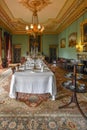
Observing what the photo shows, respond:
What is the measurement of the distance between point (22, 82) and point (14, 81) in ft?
0.73

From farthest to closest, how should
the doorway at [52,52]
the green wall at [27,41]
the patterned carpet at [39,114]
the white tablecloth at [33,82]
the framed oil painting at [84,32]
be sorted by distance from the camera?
the doorway at [52,52]
the green wall at [27,41]
the framed oil painting at [84,32]
the white tablecloth at [33,82]
the patterned carpet at [39,114]

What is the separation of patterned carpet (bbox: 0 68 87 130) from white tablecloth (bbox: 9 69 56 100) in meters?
0.36

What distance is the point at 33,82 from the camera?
3672 millimetres

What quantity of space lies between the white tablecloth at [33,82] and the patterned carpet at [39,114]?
1.17ft

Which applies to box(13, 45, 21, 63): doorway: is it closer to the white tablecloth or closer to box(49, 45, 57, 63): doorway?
box(49, 45, 57, 63): doorway

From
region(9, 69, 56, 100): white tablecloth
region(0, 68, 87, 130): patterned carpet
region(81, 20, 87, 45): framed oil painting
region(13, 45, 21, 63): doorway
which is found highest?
region(81, 20, 87, 45): framed oil painting

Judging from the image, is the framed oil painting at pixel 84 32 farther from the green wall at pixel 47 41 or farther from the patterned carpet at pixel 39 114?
the green wall at pixel 47 41

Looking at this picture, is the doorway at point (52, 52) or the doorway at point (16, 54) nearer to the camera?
the doorway at point (16, 54)

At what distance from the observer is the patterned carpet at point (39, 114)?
8.43 feet

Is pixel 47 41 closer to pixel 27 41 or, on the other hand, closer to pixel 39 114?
pixel 27 41

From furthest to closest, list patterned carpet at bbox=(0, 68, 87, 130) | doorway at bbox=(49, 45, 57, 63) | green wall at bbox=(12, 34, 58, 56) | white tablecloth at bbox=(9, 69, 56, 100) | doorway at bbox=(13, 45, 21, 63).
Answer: doorway at bbox=(49, 45, 57, 63), doorway at bbox=(13, 45, 21, 63), green wall at bbox=(12, 34, 58, 56), white tablecloth at bbox=(9, 69, 56, 100), patterned carpet at bbox=(0, 68, 87, 130)

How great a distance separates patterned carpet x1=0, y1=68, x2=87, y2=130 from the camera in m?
2.57

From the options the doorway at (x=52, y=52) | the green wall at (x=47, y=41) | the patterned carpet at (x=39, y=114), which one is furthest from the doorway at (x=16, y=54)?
the patterned carpet at (x=39, y=114)

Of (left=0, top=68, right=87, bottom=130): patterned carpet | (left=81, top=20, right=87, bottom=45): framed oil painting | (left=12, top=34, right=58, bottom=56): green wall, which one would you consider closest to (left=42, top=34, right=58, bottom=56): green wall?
(left=12, top=34, right=58, bottom=56): green wall
